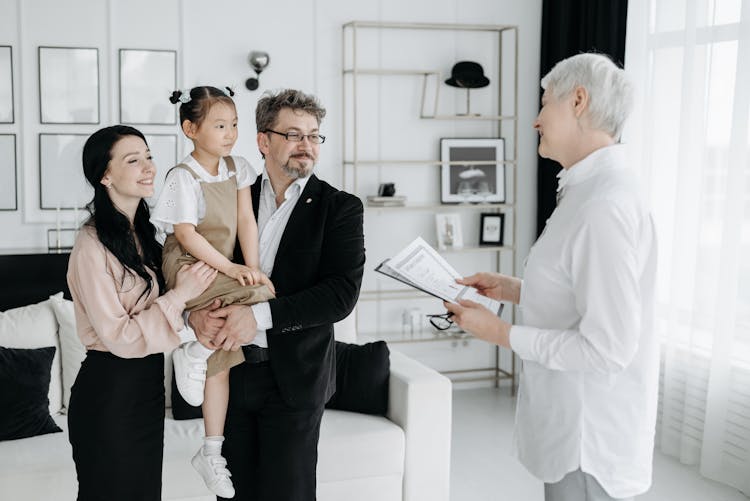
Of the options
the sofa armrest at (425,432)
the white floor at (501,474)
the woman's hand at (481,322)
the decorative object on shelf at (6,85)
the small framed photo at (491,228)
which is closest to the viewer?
the woman's hand at (481,322)

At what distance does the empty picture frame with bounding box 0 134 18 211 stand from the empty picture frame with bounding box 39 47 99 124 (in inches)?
9.1

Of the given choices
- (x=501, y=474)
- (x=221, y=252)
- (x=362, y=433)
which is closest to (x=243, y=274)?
Answer: (x=221, y=252)

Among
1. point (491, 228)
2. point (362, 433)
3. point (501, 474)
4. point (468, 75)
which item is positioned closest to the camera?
point (362, 433)

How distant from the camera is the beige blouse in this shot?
6.81 feet

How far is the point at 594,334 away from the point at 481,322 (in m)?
0.31

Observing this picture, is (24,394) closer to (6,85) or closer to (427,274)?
(427,274)

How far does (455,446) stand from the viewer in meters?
4.47

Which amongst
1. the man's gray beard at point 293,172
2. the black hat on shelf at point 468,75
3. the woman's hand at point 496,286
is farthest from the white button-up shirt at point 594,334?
the black hat on shelf at point 468,75

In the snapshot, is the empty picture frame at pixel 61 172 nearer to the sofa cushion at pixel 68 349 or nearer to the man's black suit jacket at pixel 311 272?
the sofa cushion at pixel 68 349

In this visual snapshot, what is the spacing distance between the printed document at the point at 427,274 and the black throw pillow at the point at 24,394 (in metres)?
1.73

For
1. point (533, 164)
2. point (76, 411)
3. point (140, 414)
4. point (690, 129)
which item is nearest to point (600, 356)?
point (140, 414)

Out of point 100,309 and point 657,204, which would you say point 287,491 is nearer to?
point 100,309

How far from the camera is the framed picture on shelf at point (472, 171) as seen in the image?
215 inches

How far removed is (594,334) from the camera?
1.81 meters
